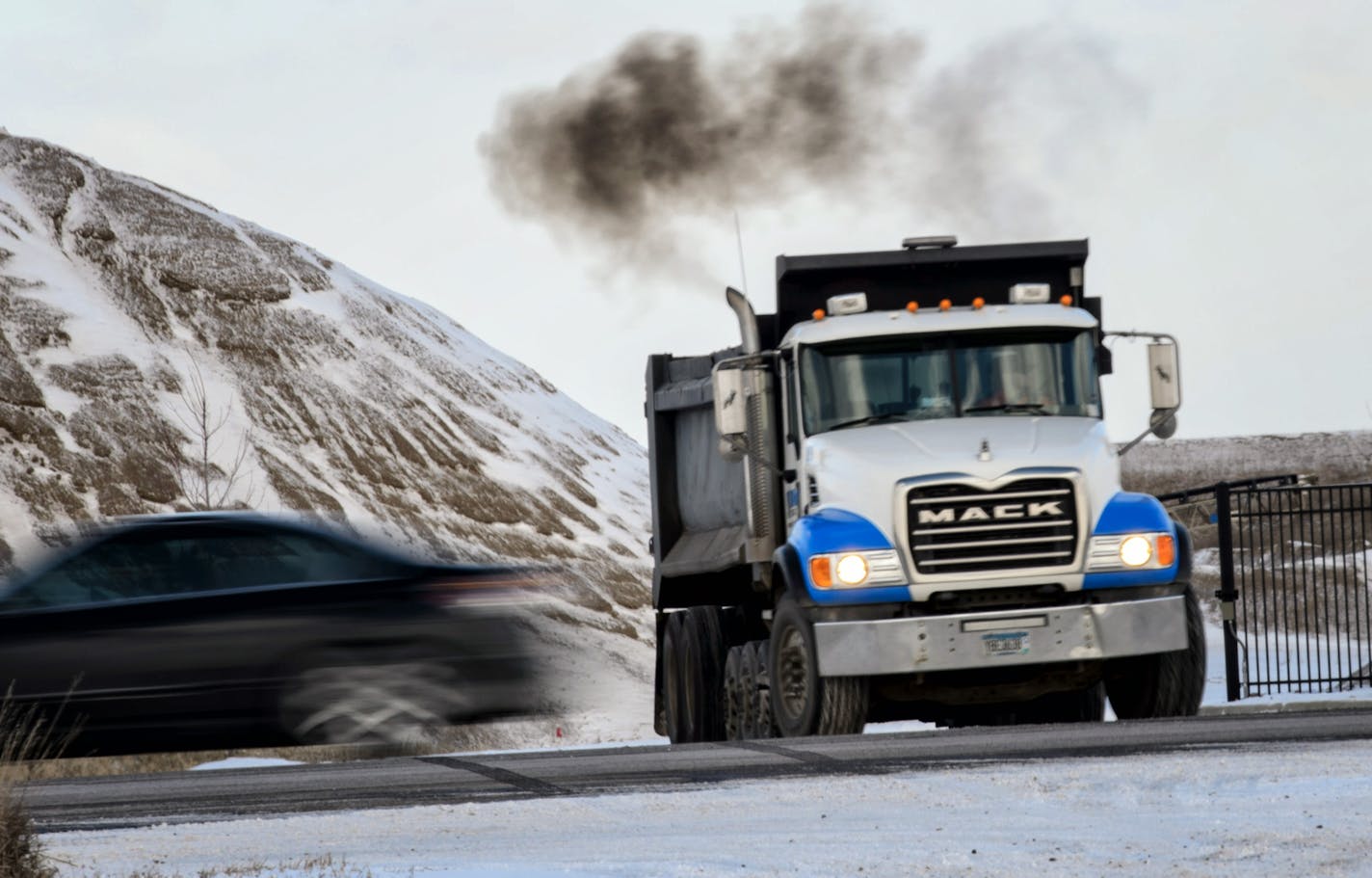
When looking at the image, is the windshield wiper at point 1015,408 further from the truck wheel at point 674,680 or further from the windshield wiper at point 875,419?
the truck wheel at point 674,680

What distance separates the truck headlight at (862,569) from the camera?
1462cm

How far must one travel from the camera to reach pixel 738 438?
15.5m

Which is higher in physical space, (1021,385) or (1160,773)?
(1021,385)

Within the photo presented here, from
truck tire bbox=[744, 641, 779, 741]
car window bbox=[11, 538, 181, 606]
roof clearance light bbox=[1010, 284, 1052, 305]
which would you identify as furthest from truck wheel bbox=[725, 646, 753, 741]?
car window bbox=[11, 538, 181, 606]

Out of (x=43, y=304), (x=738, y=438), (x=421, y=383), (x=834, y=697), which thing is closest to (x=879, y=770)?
(x=834, y=697)

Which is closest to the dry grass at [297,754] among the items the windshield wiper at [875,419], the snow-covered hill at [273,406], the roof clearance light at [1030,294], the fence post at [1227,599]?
the windshield wiper at [875,419]

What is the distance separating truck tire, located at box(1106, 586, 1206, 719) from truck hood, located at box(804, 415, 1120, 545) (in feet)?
4.29

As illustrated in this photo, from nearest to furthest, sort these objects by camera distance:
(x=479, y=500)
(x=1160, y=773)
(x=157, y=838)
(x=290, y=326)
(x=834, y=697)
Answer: (x=157, y=838)
(x=1160, y=773)
(x=834, y=697)
(x=479, y=500)
(x=290, y=326)

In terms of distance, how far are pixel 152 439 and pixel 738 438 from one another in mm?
77880

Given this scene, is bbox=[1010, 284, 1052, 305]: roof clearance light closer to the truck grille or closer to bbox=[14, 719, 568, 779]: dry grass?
the truck grille

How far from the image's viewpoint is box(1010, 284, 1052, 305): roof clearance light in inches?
629

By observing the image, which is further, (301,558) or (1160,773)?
(301,558)

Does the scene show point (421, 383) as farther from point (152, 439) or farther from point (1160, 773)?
point (1160, 773)

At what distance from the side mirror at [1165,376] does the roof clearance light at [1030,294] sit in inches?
39.3
